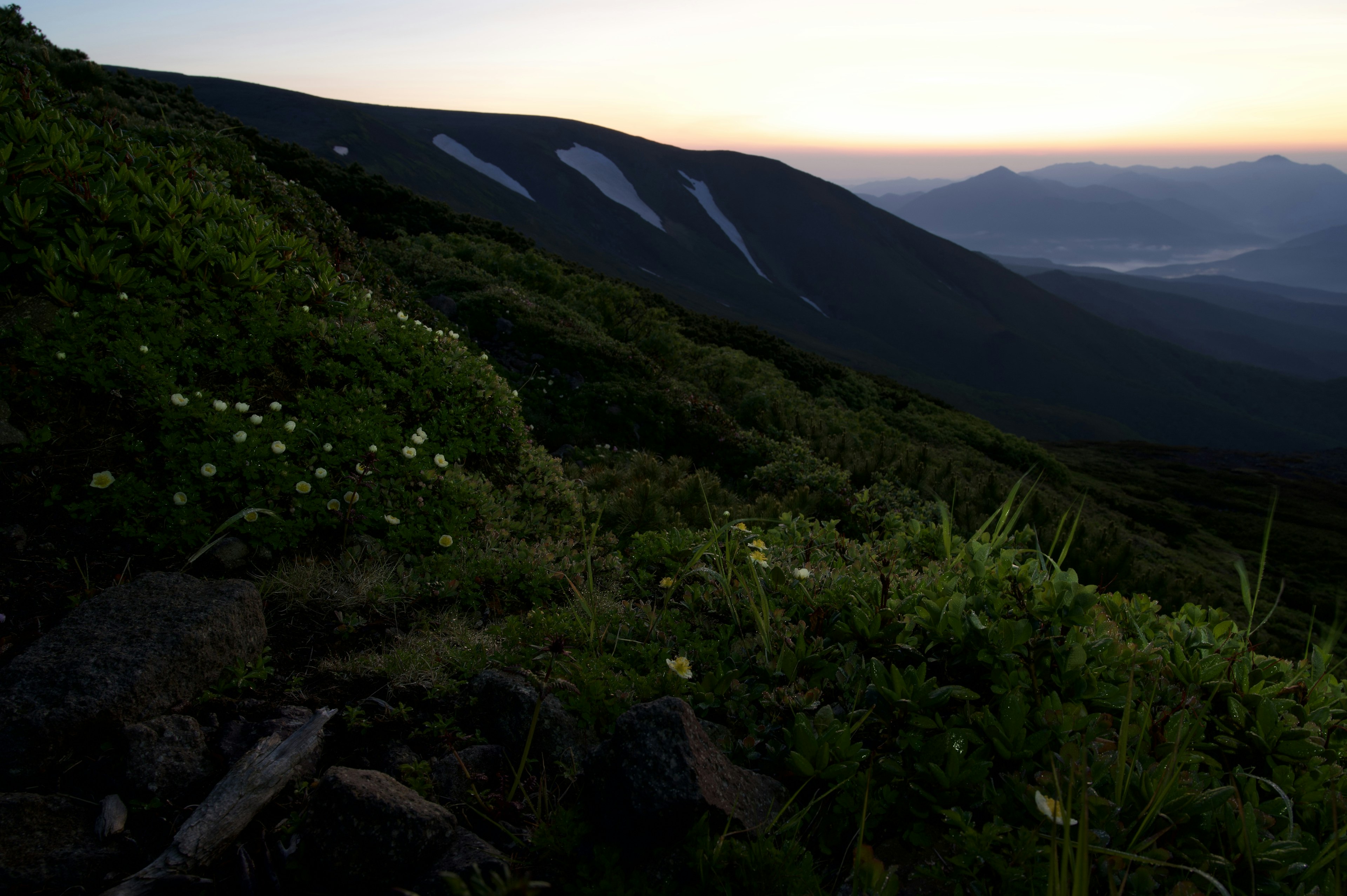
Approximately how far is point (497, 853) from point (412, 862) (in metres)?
0.26

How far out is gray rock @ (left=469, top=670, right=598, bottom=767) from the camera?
257 cm

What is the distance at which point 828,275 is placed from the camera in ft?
515

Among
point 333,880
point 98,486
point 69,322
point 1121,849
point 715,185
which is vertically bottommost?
point 333,880

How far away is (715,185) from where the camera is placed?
546 feet

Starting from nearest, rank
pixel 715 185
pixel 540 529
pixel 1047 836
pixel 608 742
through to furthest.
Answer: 1. pixel 1047 836
2. pixel 608 742
3. pixel 540 529
4. pixel 715 185

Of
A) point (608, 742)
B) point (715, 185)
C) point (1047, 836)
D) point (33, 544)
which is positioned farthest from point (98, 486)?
point (715, 185)

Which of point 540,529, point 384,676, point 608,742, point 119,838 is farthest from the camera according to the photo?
point 540,529

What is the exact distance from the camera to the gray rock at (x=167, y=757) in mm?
2293

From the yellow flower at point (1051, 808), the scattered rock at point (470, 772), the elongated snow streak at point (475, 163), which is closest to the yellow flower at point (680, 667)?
the scattered rock at point (470, 772)

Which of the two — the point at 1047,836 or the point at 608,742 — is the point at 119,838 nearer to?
the point at 608,742

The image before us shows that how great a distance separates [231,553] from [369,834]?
2279mm

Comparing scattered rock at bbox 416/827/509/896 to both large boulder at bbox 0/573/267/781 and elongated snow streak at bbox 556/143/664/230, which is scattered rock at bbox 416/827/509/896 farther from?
elongated snow streak at bbox 556/143/664/230

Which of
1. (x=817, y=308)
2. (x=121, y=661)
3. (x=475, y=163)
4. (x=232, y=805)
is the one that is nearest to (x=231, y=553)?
(x=121, y=661)

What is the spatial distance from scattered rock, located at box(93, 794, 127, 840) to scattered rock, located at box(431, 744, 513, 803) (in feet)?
3.12
